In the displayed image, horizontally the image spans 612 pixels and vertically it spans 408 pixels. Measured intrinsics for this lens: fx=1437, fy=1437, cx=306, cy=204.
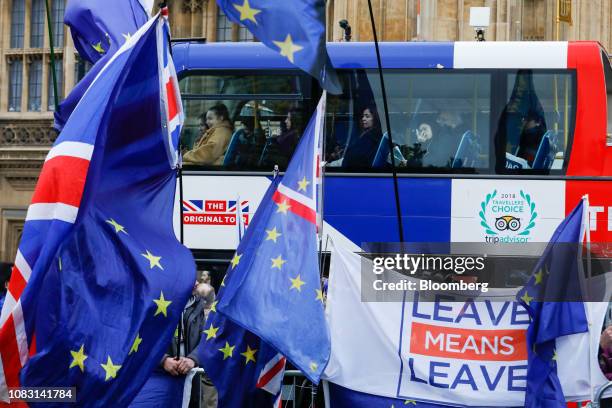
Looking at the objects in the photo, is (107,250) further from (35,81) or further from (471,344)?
(35,81)

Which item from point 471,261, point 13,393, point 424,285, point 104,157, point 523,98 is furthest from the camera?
point 523,98

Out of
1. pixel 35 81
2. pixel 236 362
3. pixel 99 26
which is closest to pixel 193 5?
pixel 35 81

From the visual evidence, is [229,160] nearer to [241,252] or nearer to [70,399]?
[241,252]

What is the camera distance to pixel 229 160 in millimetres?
14508

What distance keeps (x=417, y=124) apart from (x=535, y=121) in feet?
3.84

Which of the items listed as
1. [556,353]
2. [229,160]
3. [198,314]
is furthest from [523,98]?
[556,353]

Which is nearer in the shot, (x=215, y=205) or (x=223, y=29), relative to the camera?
(x=215, y=205)

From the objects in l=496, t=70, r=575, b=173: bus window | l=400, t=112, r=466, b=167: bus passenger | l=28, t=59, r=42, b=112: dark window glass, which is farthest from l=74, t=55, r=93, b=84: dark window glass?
l=496, t=70, r=575, b=173: bus window

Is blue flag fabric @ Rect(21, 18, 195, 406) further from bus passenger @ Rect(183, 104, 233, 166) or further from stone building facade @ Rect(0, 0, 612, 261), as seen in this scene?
stone building facade @ Rect(0, 0, 612, 261)

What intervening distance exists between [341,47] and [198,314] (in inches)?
162

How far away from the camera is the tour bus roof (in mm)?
14234

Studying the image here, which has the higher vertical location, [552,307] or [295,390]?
[552,307]

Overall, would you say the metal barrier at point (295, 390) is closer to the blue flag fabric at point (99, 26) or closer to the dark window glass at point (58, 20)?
the blue flag fabric at point (99, 26)

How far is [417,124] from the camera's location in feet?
47.1
